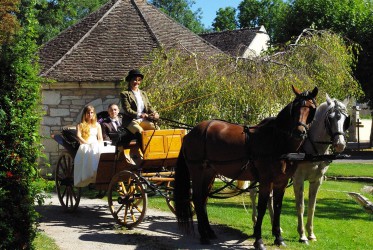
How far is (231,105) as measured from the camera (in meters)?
13.7

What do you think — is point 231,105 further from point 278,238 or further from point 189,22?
point 189,22

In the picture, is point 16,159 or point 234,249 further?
point 234,249

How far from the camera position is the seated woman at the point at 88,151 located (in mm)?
10953

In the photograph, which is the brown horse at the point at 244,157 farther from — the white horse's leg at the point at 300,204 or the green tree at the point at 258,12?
the green tree at the point at 258,12

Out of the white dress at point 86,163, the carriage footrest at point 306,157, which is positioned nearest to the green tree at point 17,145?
the carriage footrest at point 306,157

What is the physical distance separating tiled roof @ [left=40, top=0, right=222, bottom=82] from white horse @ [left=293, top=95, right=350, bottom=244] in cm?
947

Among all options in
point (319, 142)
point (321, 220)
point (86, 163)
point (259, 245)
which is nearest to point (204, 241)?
point (259, 245)

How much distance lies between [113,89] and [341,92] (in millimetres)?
6698

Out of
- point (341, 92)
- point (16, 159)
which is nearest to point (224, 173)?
point (16, 159)

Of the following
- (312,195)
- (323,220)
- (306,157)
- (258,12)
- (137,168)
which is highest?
(258,12)

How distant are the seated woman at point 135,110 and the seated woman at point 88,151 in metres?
0.97

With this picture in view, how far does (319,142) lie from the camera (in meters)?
9.19

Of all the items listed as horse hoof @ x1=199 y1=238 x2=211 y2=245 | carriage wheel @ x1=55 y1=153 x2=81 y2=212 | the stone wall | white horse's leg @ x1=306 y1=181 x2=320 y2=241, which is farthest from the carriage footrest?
the stone wall

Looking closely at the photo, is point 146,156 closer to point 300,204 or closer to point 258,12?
point 300,204
